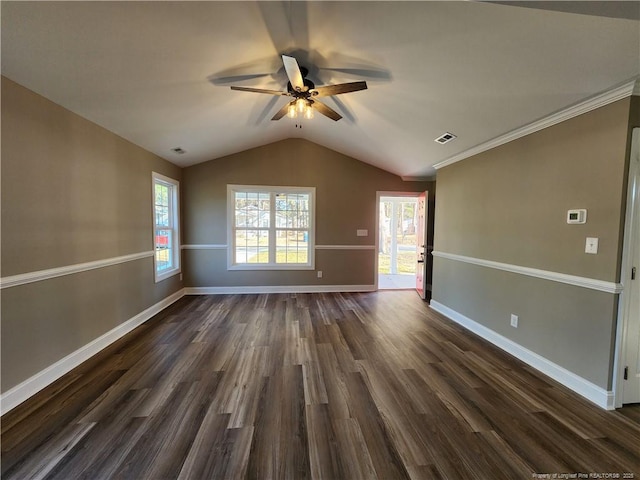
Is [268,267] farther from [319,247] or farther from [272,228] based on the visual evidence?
[319,247]

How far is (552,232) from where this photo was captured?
2516 mm

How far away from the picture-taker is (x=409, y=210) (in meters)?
8.16

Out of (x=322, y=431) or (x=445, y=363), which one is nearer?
(x=322, y=431)

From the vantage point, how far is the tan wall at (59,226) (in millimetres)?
1988

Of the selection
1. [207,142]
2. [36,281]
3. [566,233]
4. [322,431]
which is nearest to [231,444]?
[322,431]

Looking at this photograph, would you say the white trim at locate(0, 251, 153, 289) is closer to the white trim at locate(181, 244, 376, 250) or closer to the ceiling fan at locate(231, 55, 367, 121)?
the white trim at locate(181, 244, 376, 250)

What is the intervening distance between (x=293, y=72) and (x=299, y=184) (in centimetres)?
331

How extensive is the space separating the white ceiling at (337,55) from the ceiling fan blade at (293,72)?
0.29 metres

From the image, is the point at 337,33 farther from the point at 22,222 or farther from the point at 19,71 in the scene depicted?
the point at 22,222

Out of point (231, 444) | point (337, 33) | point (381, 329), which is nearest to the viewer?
point (231, 444)

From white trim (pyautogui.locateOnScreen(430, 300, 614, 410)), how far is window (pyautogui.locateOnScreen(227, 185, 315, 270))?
313 centimetres

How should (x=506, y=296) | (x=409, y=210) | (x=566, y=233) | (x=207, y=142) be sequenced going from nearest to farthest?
(x=566, y=233), (x=506, y=296), (x=207, y=142), (x=409, y=210)

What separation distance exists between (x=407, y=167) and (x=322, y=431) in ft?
14.5

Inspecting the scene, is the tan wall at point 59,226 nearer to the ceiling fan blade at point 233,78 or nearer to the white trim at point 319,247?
the ceiling fan blade at point 233,78
